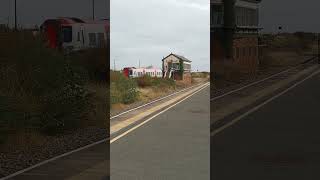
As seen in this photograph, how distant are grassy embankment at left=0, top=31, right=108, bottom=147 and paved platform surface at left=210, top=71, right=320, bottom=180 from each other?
14.5 feet

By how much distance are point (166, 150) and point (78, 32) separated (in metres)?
12.8

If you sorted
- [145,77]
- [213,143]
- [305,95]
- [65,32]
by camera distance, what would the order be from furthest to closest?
1. [65,32]
2. [145,77]
3. [305,95]
4. [213,143]

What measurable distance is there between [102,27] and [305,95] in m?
10.3

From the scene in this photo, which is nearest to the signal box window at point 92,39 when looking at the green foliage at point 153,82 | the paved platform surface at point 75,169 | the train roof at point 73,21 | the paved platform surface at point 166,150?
the train roof at point 73,21

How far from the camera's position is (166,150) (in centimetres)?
924

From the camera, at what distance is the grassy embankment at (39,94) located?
1098 cm

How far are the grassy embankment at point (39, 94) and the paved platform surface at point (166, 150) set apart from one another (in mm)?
2139

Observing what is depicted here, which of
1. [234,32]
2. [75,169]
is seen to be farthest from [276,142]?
[75,169]

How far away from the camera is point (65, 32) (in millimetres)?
20859

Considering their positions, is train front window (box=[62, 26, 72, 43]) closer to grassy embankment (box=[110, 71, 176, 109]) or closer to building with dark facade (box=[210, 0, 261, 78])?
grassy embankment (box=[110, 71, 176, 109])

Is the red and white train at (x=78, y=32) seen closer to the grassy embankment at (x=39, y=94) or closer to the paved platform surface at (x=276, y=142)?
the grassy embankment at (x=39, y=94)

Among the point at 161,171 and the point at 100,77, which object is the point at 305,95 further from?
the point at 100,77

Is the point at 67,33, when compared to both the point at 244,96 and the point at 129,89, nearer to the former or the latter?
the point at 129,89

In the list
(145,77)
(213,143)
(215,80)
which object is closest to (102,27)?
(145,77)
